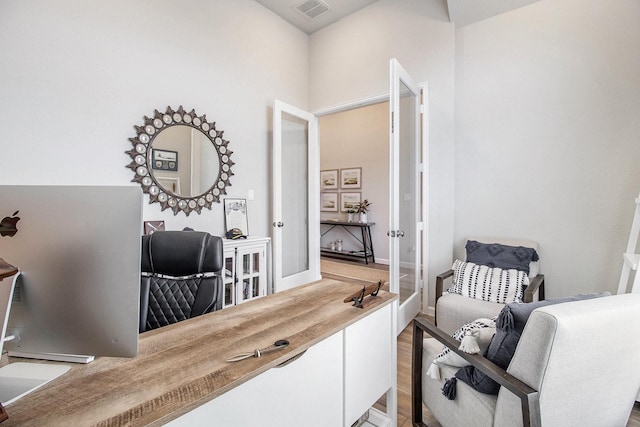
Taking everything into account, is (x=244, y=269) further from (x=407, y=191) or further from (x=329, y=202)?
(x=329, y=202)

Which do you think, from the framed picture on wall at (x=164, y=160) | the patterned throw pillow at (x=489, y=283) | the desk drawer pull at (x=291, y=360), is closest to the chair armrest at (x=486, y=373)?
the desk drawer pull at (x=291, y=360)

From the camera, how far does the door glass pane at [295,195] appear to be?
3711 mm

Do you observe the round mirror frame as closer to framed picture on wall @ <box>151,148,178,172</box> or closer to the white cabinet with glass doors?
framed picture on wall @ <box>151,148,178,172</box>

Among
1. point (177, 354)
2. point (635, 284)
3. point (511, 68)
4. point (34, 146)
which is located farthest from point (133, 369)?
point (511, 68)

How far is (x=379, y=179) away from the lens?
5.89 m

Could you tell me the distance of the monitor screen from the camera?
2.27 feet

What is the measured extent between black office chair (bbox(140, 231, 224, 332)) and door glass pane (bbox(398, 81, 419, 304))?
1.71 meters

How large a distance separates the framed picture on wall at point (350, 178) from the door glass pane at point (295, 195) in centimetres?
239

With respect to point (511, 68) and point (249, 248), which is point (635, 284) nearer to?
point (511, 68)

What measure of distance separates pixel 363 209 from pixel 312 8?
3479mm

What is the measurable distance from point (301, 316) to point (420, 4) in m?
3.44

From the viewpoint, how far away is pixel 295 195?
388 cm

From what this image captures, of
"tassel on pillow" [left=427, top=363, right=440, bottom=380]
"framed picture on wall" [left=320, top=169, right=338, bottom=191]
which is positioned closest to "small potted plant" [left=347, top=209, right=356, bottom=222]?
"framed picture on wall" [left=320, top=169, right=338, bottom=191]

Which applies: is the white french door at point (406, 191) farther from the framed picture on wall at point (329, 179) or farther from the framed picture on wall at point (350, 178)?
the framed picture on wall at point (329, 179)
